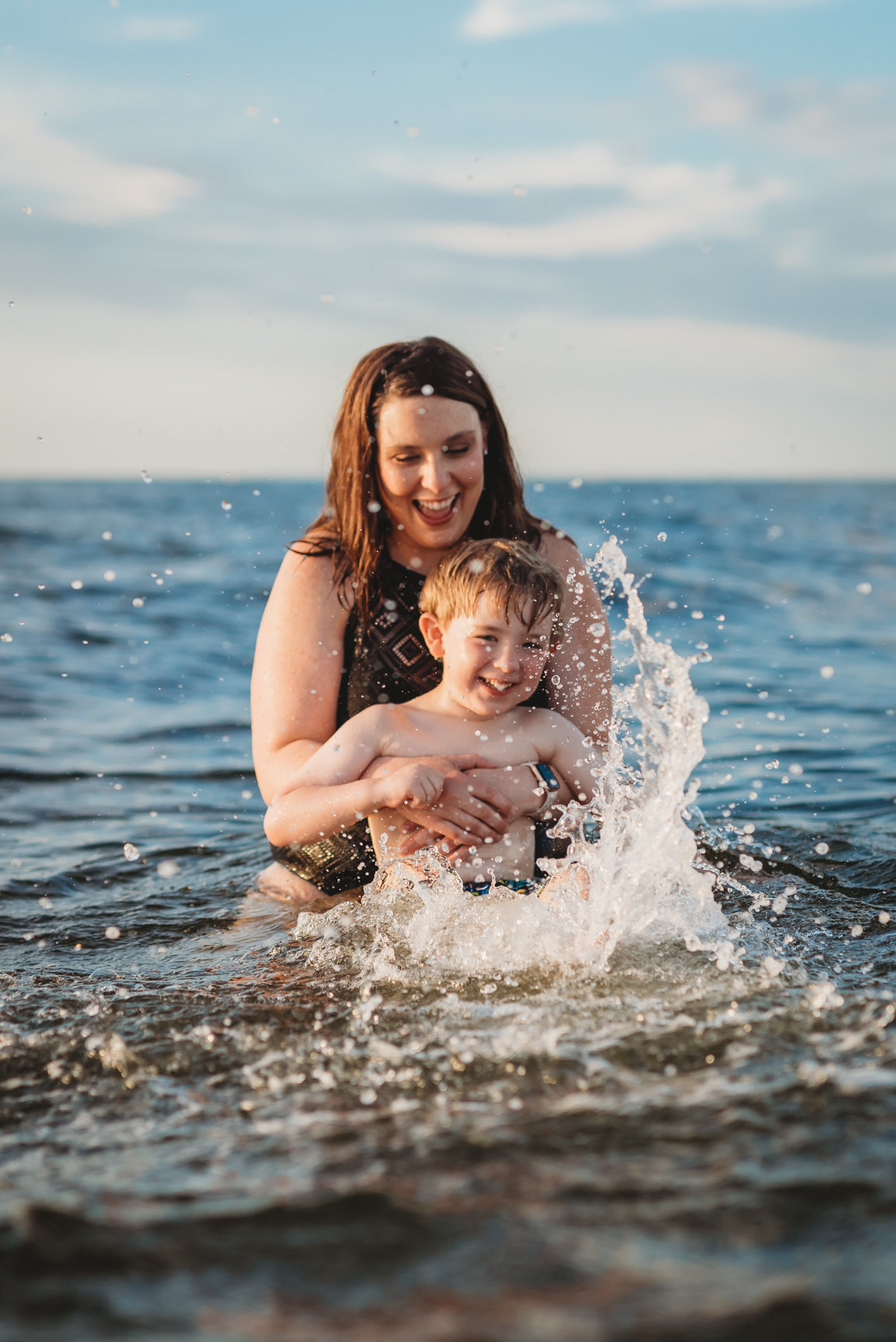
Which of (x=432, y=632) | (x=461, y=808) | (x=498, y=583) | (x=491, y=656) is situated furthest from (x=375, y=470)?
(x=461, y=808)

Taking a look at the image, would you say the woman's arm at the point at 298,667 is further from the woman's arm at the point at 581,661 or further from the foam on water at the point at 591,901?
the woman's arm at the point at 581,661

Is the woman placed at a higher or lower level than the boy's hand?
higher

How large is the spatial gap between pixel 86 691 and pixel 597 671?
20.1 feet

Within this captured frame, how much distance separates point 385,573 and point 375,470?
0.38 meters

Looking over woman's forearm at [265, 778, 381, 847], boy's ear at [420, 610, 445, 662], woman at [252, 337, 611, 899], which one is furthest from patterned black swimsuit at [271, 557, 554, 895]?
boy's ear at [420, 610, 445, 662]

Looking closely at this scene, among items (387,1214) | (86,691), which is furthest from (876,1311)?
(86,691)

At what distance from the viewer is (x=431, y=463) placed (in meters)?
4.26

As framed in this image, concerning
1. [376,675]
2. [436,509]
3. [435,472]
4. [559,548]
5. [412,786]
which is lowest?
[412,786]

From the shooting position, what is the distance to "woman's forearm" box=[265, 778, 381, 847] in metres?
3.85

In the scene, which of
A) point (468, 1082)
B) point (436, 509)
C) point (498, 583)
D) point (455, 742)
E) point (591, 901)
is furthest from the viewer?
point (436, 509)

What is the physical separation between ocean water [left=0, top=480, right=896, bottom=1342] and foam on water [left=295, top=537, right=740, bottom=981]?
0.04 feet

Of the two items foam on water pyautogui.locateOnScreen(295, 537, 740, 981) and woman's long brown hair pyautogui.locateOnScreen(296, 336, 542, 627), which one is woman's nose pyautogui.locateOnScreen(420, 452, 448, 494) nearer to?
woman's long brown hair pyautogui.locateOnScreen(296, 336, 542, 627)

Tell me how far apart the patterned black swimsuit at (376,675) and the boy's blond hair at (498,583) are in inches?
15.8

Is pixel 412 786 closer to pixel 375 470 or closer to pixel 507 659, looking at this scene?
pixel 507 659
